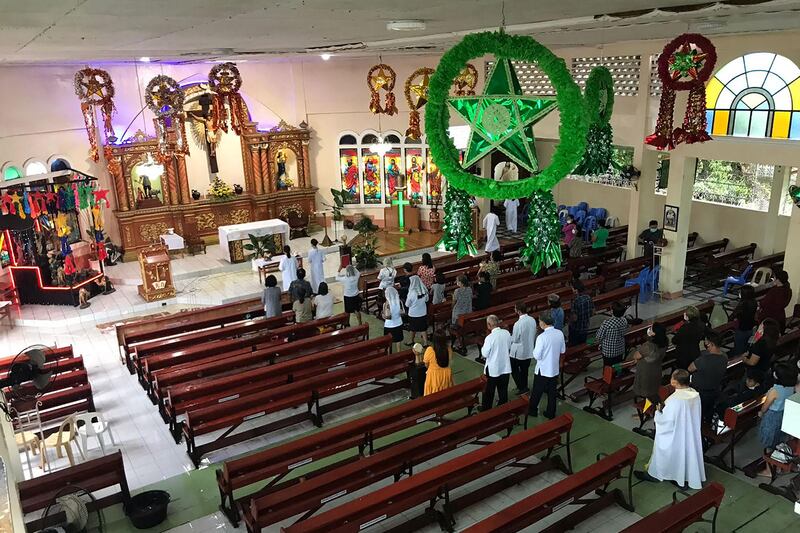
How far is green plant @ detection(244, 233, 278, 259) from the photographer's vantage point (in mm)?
15625

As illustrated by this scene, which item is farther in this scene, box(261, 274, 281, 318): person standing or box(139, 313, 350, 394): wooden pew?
box(261, 274, 281, 318): person standing

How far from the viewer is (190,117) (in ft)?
57.8

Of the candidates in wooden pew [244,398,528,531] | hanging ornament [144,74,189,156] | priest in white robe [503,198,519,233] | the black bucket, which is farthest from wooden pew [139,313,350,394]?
priest in white robe [503,198,519,233]

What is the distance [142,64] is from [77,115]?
2.20 meters

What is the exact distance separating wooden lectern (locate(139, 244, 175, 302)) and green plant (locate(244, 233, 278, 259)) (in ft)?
7.56

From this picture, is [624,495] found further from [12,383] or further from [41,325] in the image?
[41,325]

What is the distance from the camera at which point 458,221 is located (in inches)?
205

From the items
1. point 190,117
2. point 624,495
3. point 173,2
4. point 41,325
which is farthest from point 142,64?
point 624,495

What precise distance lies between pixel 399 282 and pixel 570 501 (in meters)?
5.62

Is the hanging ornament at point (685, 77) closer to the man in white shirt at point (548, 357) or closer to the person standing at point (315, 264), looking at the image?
the man in white shirt at point (548, 357)

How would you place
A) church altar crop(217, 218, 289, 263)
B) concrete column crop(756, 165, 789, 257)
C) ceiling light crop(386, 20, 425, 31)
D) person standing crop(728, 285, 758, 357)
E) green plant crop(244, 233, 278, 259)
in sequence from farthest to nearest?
church altar crop(217, 218, 289, 263) → green plant crop(244, 233, 278, 259) → concrete column crop(756, 165, 789, 257) → person standing crop(728, 285, 758, 357) → ceiling light crop(386, 20, 425, 31)

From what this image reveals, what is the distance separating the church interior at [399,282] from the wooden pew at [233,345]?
54 mm

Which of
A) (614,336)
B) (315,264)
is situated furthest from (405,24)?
(315,264)

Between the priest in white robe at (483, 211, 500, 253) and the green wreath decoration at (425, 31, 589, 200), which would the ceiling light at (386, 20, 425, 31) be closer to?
the green wreath decoration at (425, 31, 589, 200)
